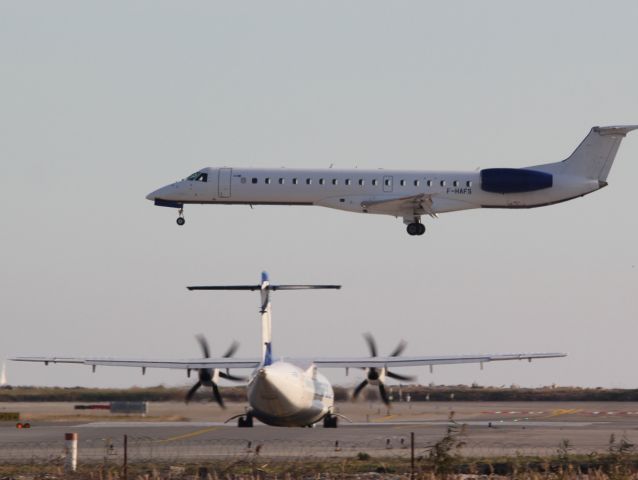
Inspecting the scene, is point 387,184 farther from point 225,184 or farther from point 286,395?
point 286,395

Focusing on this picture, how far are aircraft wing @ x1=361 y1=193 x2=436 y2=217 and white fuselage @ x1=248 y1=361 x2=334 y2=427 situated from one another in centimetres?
1707

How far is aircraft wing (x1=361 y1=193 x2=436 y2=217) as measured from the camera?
60281mm

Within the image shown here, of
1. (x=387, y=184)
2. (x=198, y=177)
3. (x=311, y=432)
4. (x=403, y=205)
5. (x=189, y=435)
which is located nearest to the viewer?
(x=189, y=435)

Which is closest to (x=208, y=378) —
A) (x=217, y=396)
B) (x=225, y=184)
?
(x=217, y=396)

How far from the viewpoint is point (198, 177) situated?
203 ft

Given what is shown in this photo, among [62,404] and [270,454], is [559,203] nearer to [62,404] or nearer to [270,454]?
[62,404]

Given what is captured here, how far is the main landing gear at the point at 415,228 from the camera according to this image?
199 feet

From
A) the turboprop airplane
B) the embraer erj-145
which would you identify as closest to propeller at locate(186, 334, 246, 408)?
the embraer erj-145

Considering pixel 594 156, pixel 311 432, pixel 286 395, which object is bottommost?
pixel 311 432

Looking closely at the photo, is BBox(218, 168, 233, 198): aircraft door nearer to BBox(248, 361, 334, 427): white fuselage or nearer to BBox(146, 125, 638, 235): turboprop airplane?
BBox(146, 125, 638, 235): turboprop airplane

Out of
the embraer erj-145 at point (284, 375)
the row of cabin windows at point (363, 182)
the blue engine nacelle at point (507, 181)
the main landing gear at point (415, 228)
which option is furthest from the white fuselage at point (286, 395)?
the blue engine nacelle at point (507, 181)

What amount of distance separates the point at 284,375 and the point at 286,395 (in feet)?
1.90

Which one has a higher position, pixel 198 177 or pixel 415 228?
pixel 198 177

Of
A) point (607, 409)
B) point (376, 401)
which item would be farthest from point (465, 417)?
point (607, 409)
